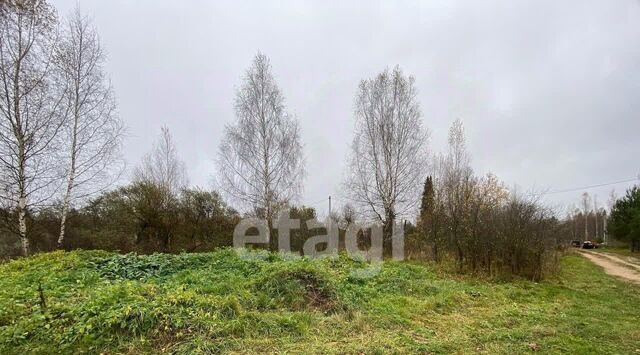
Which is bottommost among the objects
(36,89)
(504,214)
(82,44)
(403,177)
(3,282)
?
(3,282)

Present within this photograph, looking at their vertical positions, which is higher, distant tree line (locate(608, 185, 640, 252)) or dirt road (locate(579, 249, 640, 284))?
distant tree line (locate(608, 185, 640, 252))

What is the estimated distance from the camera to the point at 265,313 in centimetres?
518

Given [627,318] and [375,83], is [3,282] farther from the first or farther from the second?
[375,83]

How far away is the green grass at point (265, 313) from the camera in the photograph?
13.8ft

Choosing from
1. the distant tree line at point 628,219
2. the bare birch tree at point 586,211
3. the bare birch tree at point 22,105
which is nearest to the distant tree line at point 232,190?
the bare birch tree at point 22,105

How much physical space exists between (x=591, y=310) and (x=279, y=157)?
12437 mm

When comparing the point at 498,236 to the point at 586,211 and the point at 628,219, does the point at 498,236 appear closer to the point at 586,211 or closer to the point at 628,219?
the point at 628,219

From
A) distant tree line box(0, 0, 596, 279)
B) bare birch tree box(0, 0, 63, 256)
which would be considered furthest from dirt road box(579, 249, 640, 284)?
bare birch tree box(0, 0, 63, 256)

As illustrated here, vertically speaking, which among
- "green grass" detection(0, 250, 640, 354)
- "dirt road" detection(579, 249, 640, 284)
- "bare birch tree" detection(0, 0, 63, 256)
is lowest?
"dirt road" detection(579, 249, 640, 284)

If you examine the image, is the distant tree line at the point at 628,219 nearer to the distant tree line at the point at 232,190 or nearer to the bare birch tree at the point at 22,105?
the distant tree line at the point at 232,190

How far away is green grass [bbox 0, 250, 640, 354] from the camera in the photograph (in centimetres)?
421

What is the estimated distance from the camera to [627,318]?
6.95m

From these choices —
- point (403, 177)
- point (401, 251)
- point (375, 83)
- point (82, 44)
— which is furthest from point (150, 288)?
point (375, 83)

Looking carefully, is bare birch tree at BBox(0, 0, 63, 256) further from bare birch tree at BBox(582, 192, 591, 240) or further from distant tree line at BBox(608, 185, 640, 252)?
bare birch tree at BBox(582, 192, 591, 240)
